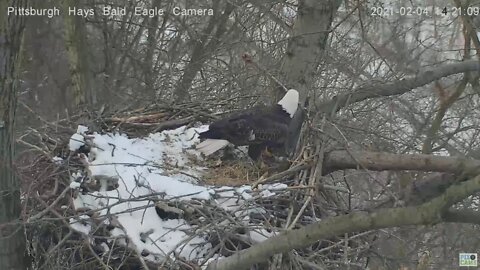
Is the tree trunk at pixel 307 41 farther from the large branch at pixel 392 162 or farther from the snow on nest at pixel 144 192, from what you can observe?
the large branch at pixel 392 162

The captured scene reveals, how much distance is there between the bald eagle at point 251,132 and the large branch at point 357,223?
1.44m

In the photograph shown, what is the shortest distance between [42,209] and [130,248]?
1.77 ft

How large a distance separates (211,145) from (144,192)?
0.69 meters

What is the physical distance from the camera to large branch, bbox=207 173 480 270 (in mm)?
1936

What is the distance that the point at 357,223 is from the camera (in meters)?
2.11

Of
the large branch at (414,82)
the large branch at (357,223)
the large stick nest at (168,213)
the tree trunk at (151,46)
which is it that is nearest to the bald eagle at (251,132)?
the large stick nest at (168,213)

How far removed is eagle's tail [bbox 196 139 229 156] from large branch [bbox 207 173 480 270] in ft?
4.68

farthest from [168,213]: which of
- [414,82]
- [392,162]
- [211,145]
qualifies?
[414,82]

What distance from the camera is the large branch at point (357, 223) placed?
1936mm

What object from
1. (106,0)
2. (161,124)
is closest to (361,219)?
(161,124)

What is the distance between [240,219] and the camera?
3131 mm

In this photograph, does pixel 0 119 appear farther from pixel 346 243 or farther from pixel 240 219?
pixel 346 243
